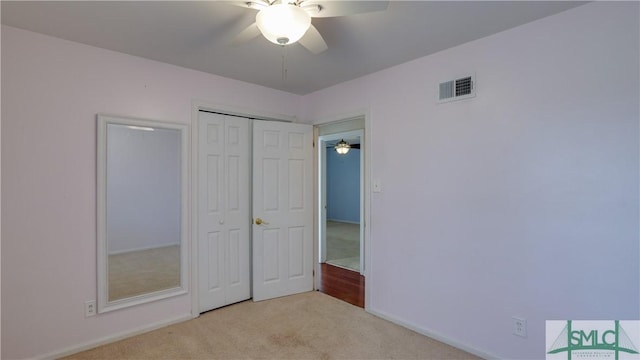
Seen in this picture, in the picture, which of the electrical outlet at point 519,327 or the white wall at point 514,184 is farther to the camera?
the electrical outlet at point 519,327

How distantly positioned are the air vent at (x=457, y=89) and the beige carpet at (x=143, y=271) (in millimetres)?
2819

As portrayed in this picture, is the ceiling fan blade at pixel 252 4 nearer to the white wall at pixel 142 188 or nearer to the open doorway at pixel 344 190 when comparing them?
the white wall at pixel 142 188

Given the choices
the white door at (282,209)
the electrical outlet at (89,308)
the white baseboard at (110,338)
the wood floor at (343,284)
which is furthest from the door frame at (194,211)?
the wood floor at (343,284)

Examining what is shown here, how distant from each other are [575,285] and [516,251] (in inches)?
14.8

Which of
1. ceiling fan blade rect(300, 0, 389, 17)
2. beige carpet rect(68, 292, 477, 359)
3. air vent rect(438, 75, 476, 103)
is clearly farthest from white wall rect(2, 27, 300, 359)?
air vent rect(438, 75, 476, 103)

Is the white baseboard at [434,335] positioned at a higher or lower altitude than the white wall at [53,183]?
lower

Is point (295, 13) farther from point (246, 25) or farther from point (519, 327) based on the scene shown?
point (519, 327)

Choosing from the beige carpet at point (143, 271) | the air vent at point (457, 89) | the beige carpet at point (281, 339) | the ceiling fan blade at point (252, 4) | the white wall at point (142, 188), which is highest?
the ceiling fan blade at point (252, 4)

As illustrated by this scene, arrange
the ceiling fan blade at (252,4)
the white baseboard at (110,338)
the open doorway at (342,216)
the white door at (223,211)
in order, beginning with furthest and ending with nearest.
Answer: the open doorway at (342,216) → the white door at (223,211) → the white baseboard at (110,338) → the ceiling fan blade at (252,4)

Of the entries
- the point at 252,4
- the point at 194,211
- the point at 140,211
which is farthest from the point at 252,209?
the point at 252,4

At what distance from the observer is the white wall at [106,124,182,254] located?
275 centimetres

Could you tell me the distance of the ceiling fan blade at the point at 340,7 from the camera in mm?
1591

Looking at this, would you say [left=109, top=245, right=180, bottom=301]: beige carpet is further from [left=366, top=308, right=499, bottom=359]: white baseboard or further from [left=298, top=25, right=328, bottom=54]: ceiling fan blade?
[left=298, top=25, right=328, bottom=54]: ceiling fan blade

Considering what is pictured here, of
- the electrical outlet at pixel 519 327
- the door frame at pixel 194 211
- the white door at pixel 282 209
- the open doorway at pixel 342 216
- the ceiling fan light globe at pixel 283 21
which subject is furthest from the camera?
the open doorway at pixel 342 216
